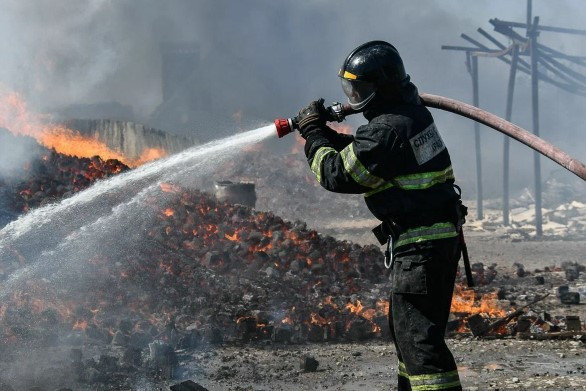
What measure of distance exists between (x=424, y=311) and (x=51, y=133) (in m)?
17.9

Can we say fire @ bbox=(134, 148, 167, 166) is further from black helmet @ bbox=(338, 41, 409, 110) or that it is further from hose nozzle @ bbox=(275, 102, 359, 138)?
black helmet @ bbox=(338, 41, 409, 110)

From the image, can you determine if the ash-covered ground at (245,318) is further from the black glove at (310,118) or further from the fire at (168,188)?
the black glove at (310,118)

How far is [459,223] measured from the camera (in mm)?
4395

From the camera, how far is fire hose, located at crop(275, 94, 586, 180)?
16.0 ft

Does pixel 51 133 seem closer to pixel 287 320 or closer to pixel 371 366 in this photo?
pixel 287 320

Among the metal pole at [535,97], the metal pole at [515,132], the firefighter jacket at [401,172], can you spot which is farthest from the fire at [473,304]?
the metal pole at [535,97]

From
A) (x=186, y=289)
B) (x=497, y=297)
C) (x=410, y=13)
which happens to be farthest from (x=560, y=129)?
(x=186, y=289)

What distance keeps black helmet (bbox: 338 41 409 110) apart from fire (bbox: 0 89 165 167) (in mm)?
15928

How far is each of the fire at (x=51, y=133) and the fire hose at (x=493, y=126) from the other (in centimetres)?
1530

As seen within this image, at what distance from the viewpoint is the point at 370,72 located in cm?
432

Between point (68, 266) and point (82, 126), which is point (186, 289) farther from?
point (82, 126)

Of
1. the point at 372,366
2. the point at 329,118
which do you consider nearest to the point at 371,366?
the point at 372,366

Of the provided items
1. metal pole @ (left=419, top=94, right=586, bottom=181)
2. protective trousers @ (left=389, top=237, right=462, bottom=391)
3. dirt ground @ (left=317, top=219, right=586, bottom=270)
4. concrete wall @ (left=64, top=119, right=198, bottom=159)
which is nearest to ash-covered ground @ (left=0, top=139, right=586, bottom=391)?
metal pole @ (left=419, top=94, right=586, bottom=181)

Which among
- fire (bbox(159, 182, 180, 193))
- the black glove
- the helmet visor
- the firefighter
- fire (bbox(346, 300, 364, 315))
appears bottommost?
fire (bbox(346, 300, 364, 315))
